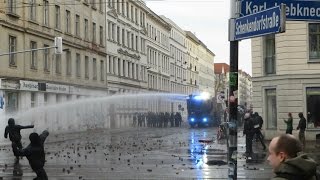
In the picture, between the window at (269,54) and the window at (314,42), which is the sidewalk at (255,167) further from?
the window at (269,54)

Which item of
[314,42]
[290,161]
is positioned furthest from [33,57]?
[290,161]

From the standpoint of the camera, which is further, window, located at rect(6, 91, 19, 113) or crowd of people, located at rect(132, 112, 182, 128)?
crowd of people, located at rect(132, 112, 182, 128)

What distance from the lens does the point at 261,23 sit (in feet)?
25.6

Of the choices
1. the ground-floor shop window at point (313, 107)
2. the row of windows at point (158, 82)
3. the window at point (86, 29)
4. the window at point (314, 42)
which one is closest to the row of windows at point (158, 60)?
the row of windows at point (158, 82)

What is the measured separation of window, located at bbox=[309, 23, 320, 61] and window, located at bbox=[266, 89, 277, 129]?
3.06m

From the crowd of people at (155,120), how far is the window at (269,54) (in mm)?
38288

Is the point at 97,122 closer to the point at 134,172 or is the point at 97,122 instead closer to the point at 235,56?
the point at 134,172

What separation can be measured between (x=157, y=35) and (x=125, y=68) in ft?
76.7

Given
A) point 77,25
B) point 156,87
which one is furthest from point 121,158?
point 156,87

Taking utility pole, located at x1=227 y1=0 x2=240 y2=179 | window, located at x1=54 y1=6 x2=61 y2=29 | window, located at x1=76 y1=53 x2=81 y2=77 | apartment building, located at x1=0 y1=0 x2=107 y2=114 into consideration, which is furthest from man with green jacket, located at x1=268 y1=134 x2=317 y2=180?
window, located at x1=76 y1=53 x2=81 y2=77

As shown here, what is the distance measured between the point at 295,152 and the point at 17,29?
1572 inches

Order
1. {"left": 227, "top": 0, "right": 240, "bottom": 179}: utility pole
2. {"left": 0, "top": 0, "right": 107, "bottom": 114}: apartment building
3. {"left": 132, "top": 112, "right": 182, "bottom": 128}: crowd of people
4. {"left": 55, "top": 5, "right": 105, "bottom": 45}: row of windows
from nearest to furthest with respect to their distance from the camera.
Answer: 1. {"left": 227, "top": 0, "right": 240, "bottom": 179}: utility pole
2. {"left": 0, "top": 0, "right": 107, "bottom": 114}: apartment building
3. {"left": 55, "top": 5, "right": 105, "bottom": 45}: row of windows
4. {"left": 132, "top": 112, "right": 182, "bottom": 128}: crowd of people

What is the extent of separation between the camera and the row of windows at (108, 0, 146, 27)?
69.2 meters

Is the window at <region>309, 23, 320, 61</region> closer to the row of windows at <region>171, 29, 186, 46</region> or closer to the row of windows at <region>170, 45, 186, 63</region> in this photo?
the row of windows at <region>170, 45, 186, 63</region>
